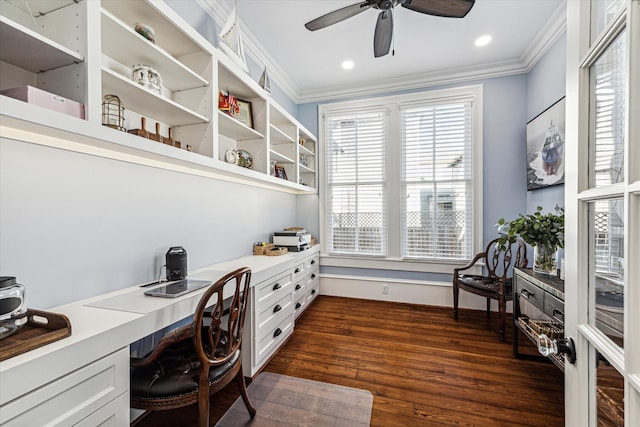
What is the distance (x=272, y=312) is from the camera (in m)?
2.23

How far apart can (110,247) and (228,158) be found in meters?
0.99

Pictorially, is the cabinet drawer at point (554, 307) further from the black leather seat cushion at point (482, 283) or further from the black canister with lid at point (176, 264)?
the black canister with lid at point (176, 264)

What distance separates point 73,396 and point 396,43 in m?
3.50

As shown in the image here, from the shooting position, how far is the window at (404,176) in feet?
11.0

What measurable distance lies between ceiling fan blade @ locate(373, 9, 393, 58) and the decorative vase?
208cm

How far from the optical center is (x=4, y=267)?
1087 mm

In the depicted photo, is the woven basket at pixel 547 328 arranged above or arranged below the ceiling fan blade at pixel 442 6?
below

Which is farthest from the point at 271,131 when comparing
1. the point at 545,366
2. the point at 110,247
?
the point at 545,366

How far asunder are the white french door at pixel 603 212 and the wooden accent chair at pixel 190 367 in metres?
1.28

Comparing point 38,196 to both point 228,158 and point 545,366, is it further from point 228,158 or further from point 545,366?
point 545,366

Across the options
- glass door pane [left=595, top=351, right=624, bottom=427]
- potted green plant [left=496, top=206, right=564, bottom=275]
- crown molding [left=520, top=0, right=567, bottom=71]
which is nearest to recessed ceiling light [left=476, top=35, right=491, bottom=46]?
crown molding [left=520, top=0, right=567, bottom=71]

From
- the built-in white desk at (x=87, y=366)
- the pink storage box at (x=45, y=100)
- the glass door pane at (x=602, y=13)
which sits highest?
the glass door pane at (x=602, y=13)

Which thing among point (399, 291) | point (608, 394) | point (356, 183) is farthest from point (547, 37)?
point (608, 394)

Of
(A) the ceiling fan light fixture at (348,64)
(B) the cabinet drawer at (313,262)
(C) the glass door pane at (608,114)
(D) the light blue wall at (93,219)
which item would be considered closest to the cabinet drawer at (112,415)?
(D) the light blue wall at (93,219)
